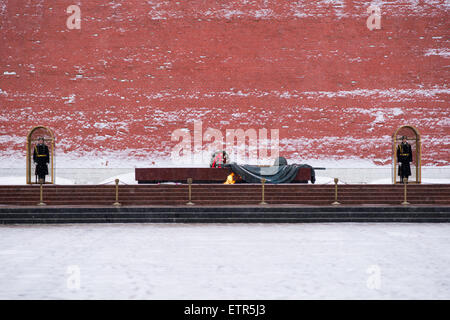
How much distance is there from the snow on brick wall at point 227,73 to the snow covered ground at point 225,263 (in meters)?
5.09

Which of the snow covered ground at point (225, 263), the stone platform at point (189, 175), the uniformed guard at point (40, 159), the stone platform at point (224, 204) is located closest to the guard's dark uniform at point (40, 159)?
the uniformed guard at point (40, 159)

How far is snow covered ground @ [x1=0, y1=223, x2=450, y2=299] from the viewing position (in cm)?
264

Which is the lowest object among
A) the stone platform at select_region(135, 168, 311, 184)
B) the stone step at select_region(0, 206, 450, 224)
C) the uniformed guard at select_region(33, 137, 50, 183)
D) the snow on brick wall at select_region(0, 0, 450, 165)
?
the stone step at select_region(0, 206, 450, 224)

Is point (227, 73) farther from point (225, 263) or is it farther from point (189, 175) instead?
point (225, 263)

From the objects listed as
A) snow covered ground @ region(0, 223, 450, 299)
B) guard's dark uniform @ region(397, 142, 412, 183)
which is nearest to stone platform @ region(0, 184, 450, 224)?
snow covered ground @ region(0, 223, 450, 299)

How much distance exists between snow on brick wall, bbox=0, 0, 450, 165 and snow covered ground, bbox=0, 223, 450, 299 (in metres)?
5.09

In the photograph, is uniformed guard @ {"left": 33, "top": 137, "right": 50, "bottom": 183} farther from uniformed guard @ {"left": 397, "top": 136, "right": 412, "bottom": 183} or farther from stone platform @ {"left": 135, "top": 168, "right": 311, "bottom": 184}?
uniformed guard @ {"left": 397, "top": 136, "right": 412, "bottom": 183}

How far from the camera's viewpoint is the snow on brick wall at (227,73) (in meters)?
10.2

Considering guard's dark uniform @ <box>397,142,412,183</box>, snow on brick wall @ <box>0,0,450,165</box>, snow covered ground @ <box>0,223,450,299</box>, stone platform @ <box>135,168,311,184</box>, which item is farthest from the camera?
snow on brick wall @ <box>0,0,450,165</box>

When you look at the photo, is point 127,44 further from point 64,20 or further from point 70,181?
point 70,181

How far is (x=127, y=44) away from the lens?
10.4m

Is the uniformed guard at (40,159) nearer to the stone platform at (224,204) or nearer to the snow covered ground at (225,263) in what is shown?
the stone platform at (224,204)

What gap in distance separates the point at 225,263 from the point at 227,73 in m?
7.55

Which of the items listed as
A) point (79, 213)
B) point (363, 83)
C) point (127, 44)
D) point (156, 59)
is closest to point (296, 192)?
point (79, 213)
